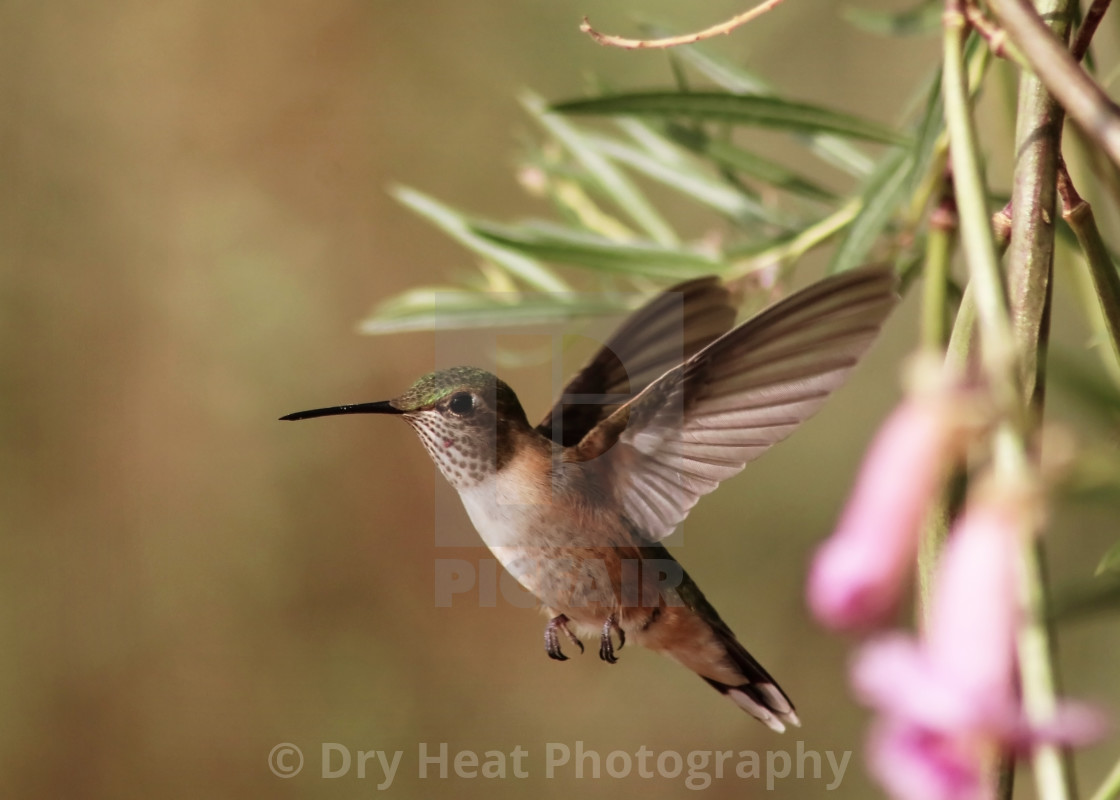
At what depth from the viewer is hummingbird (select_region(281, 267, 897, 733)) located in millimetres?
1107

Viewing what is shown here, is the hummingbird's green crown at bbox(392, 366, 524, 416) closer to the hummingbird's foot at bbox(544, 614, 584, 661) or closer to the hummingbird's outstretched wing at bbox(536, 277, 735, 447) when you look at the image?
the hummingbird's outstretched wing at bbox(536, 277, 735, 447)

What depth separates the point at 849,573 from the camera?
442 millimetres

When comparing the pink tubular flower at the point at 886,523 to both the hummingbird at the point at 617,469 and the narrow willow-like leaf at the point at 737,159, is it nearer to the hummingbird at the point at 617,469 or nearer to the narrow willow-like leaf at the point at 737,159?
the hummingbird at the point at 617,469

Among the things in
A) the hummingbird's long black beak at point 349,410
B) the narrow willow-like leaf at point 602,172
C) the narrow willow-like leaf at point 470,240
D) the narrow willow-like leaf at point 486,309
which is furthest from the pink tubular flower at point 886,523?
the narrow willow-like leaf at point 602,172

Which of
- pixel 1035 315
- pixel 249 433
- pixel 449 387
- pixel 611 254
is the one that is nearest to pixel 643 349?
pixel 611 254

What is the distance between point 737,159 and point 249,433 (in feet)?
7.70

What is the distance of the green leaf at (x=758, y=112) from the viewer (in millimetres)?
979

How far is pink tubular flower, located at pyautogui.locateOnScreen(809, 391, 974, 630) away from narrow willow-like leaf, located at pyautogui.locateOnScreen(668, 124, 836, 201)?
0.87 metres

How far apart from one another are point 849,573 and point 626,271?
90 cm

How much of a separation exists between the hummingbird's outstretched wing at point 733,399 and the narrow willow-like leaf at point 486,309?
0.18 m

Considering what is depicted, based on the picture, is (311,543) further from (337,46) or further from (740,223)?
(740,223)

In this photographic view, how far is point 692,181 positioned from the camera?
4.70ft

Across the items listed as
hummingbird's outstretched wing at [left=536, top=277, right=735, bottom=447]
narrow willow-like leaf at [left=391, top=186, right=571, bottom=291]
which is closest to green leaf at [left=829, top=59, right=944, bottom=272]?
hummingbird's outstretched wing at [left=536, top=277, right=735, bottom=447]

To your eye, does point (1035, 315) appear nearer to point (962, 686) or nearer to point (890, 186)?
point (962, 686)
